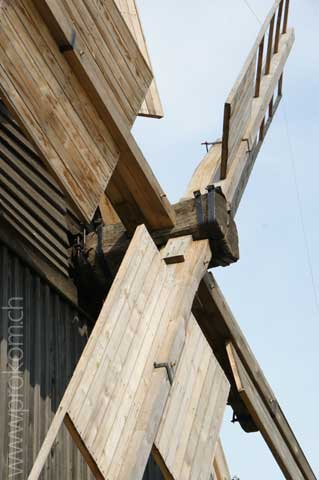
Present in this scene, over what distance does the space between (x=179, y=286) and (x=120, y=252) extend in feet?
1.64

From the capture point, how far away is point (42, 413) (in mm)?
5547

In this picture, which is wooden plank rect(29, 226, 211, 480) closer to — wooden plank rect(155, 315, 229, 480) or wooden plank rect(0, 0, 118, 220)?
wooden plank rect(155, 315, 229, 480)

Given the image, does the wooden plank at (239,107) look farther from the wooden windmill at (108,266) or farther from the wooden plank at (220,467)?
the wooden plank at (220,467)

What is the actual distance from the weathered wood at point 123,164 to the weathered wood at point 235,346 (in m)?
0.55

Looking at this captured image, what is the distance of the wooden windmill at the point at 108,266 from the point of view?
4.71 m

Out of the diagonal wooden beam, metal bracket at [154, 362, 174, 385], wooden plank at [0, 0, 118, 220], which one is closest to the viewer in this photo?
wooden plank at [0, 0, 118, 220]

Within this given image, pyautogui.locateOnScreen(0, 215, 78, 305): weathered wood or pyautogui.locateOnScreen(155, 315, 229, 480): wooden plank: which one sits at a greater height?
pyautogui.locateOnScreen(0, 215, 78, 305): weathered wood

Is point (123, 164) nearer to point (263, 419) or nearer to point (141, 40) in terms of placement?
point (263, 419)

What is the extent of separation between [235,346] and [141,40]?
2.35 m

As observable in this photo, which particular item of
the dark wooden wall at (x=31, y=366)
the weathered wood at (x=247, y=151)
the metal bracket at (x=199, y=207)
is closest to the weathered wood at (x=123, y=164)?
the metal bracket at (x=199, y=207)

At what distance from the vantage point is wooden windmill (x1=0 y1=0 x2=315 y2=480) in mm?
4711

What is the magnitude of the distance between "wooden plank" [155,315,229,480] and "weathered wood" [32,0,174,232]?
1.92 feet

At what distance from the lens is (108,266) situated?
6.12m

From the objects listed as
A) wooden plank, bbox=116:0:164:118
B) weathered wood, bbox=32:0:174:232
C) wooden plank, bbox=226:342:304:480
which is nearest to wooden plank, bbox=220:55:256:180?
weathered wood, bbox=32:0:174:232
